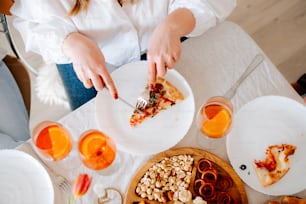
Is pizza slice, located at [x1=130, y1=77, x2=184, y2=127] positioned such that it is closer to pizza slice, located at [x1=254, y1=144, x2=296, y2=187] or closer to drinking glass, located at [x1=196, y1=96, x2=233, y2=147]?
drinking glass, located at [x1=196, y1=96, x2=233, y2=147]

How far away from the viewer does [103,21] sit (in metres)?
0.97

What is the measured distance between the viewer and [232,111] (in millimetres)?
873

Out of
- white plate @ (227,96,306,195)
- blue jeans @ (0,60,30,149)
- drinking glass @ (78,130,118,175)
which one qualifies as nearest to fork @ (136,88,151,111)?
drinking glass @ (78,130,118,175)

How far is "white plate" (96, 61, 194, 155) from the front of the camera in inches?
34.4

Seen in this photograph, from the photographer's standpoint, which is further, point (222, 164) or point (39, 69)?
point (39, 69)

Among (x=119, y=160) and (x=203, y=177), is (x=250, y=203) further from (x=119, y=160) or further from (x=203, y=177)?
(x=119, y=160)

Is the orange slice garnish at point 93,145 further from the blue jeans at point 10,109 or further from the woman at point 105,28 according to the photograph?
the blue jeans at point 10,109

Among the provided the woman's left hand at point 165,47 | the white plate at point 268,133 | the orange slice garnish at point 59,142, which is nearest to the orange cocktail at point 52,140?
the orange slice garnish at point 59,142

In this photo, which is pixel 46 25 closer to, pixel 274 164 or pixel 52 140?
pixel 52 140

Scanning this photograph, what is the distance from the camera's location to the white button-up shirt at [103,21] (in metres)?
0.91

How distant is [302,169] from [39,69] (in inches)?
46.6

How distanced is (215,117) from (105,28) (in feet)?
1.21

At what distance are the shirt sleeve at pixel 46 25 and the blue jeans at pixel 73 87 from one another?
0.16 metres

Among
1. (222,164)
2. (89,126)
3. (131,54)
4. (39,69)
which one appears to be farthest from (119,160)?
(39,69)
